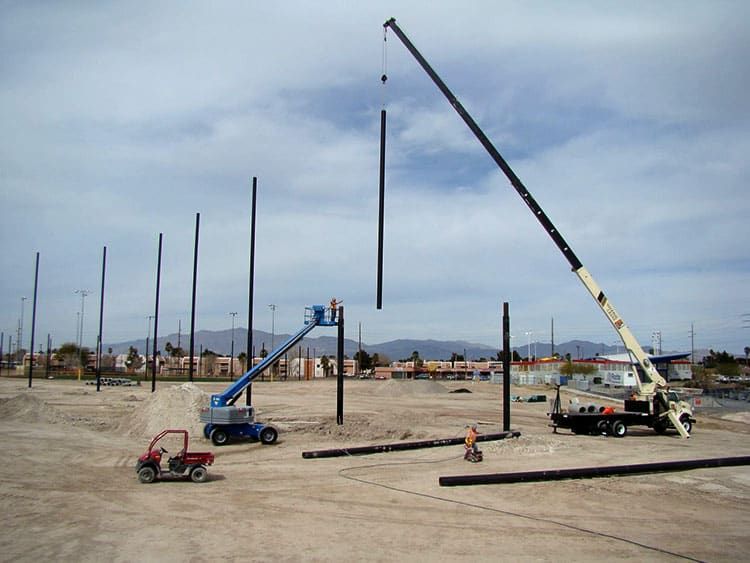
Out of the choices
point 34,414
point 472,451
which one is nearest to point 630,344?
point 472,451

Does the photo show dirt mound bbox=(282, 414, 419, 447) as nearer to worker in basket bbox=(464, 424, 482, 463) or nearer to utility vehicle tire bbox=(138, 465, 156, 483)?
worker in basket bbox=(464, 424, 482, 463)

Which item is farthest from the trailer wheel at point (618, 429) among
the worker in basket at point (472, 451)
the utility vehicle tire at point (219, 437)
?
the utility vehicle tire at point (219, 437)

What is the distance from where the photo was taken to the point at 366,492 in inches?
634

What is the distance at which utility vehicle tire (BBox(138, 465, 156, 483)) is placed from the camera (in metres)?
16.6

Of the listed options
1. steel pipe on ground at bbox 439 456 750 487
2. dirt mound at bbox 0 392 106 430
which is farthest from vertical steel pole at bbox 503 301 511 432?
dirt mound at bbox 0 392 106 430

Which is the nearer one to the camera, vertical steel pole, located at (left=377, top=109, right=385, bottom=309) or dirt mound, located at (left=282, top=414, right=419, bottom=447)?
vertical steel pole, located at (left=377, top=109, right=385, bottom=309)

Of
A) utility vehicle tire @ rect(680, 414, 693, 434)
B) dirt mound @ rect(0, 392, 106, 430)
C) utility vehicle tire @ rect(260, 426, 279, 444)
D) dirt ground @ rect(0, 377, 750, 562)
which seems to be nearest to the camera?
dirt ground @ rect(0, 377, 750, 562)

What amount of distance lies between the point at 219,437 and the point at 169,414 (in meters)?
4.93

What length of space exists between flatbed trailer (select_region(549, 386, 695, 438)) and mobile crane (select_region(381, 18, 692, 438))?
4cm

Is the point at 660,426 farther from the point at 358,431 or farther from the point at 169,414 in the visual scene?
the point at 169,414

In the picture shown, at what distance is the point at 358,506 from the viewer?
1444cm

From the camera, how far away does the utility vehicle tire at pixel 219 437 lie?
2505 centimetres

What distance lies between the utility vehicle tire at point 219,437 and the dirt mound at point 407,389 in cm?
4782

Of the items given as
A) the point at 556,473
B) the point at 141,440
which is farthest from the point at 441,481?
the point at 141,440
